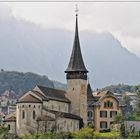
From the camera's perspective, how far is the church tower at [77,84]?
5266 cm

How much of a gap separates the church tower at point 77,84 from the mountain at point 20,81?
40.9 m

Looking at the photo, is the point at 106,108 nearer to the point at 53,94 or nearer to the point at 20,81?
the point at 53,94

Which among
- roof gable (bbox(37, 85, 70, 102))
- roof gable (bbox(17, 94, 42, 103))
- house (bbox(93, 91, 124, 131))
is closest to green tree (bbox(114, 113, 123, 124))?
house (bbox(93, 91, 124, 131))

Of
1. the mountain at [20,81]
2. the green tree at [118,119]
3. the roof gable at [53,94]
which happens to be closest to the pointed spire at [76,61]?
the roof gable at [53,94]

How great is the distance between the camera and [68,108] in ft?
173

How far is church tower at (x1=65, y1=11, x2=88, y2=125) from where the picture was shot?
5266cm

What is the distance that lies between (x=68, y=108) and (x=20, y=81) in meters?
49.4

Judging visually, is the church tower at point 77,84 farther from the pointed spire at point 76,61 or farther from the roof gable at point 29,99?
the roof gable at point 29,99

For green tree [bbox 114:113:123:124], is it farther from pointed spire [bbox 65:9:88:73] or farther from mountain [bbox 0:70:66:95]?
mountain [bbox 0:70:66:95]

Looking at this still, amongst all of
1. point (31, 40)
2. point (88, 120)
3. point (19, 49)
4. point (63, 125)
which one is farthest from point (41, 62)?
point (63, 125)

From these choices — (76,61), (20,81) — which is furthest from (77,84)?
(20,81)

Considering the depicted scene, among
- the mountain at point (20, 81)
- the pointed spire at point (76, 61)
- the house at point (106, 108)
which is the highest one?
the mountain at point (20, 81)

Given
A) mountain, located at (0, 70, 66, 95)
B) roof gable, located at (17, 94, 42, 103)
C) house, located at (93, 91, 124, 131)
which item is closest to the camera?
roof gable, located at (17, 94, 42, 103)

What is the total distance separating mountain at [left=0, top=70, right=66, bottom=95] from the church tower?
40882 millimetres
